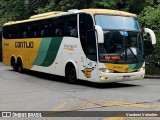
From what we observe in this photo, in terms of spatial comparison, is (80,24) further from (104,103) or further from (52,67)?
(104,103)

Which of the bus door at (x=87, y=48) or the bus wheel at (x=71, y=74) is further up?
the bus door at (x=87, y=48)

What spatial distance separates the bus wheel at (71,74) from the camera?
55.2ft

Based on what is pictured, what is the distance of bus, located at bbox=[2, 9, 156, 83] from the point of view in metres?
14.8

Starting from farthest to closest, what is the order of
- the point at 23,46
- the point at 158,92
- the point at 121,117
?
the point at 23,46 → the point at 158,92 → the point at 121,117

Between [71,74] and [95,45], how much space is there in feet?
8.96

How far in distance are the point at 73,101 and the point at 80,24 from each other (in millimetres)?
5160

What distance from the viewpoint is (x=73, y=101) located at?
11.7 metres

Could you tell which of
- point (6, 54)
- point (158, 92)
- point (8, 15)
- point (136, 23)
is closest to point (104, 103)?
point (158, 92)

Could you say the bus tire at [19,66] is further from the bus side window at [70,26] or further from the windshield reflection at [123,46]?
the windshield reflection at [123,46]

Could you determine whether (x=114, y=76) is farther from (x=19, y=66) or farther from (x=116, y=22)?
(x=19, y=66)

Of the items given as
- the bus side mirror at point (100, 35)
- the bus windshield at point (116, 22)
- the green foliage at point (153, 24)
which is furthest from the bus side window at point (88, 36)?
the green foliage at point (153, 24)

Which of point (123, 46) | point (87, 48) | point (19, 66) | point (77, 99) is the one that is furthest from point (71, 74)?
point (19, 66)

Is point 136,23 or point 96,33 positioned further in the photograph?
point 136,23

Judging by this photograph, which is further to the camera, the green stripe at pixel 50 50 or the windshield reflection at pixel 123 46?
the green stripe at pixel 50 50
